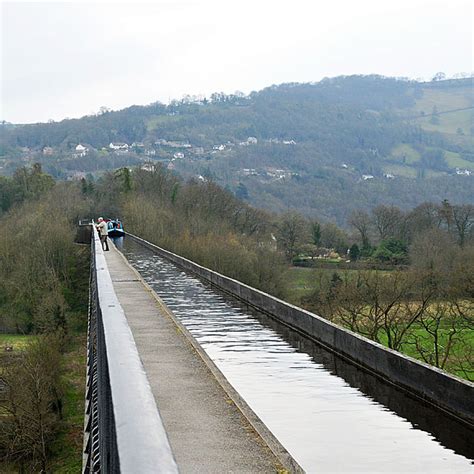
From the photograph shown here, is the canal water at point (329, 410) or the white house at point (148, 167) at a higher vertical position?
the white house at point (148, 167)

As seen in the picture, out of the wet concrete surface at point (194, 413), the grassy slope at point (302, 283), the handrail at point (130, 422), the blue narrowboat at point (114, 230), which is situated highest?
the handrail at point (130, 422)

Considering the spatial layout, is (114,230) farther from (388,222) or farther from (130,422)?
(130,422)

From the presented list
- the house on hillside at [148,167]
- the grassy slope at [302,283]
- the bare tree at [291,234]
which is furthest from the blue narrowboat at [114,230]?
the house on hillside at [148,167]

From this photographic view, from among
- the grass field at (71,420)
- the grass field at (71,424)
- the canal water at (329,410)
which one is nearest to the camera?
the canal water at (329,410)

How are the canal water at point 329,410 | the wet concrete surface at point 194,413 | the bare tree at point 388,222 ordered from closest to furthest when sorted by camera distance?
the wet concrete surface at point 194,413 → the canal water at point 329,410 → the bare tree at point 388,222

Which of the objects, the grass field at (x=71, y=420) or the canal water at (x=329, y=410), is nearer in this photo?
the canal water at (x=329, y=410)

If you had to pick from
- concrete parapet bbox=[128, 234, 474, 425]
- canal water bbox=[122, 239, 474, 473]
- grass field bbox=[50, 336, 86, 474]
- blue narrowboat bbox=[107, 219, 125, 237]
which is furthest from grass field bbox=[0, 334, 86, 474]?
canal water bbox=[122, 239, 474, 473]

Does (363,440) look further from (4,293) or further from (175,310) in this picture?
(4,293)

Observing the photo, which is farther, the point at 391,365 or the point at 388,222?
the point at 388,222

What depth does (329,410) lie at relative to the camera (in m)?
10.8

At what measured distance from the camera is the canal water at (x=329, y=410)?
859 cm

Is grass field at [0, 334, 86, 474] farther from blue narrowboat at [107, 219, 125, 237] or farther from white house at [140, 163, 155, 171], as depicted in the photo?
white house at [140, 163, 155, 171]

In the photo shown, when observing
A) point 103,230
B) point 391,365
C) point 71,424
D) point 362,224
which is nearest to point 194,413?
point 391,365

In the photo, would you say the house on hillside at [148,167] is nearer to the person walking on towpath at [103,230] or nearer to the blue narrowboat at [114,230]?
the blue narrowboat at [114,230]
